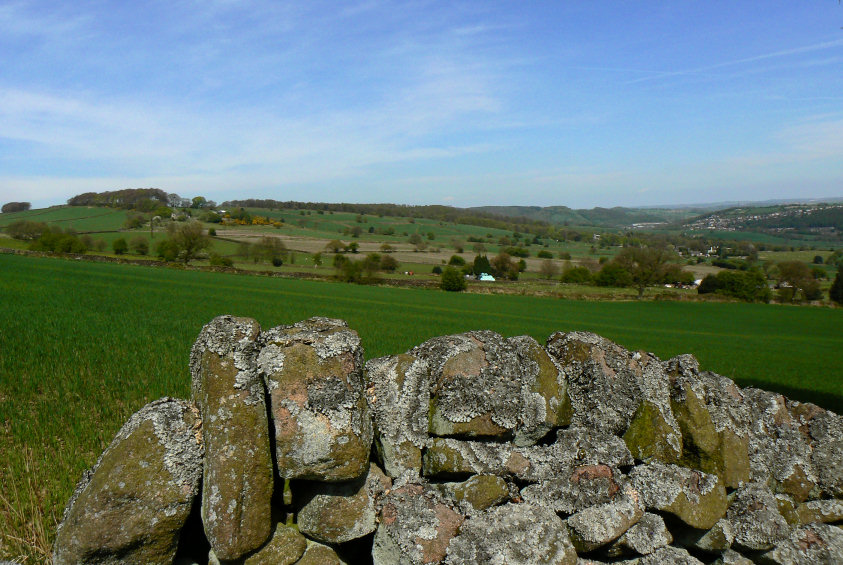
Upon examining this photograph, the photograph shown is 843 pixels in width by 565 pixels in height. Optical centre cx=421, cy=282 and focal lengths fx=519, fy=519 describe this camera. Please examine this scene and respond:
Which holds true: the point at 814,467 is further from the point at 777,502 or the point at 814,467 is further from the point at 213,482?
the point at 213,482

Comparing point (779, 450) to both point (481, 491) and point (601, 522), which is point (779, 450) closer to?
point (601, 522)

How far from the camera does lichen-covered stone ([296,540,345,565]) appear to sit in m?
2.82

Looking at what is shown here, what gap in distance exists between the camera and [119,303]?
776 inches

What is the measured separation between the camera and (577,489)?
316cm

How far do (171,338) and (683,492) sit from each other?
12.2m

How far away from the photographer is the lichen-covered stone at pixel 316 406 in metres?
2.64

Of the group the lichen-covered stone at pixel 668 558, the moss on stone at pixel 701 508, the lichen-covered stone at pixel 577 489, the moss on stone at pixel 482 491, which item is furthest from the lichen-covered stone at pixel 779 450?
the moss on stone at pixel 482 491

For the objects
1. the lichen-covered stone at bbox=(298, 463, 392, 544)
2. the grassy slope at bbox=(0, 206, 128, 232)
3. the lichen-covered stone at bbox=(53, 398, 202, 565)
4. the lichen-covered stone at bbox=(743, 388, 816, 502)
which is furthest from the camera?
the grassy slope at bbox=(0, 206, 128, 232)

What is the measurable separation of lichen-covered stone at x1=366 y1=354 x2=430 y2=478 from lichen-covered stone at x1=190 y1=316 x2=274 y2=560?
0.70m

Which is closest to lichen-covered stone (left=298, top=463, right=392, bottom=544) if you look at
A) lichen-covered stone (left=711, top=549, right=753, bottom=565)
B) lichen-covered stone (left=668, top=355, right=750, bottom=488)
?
lichen-covered stone (left=668, top=355, right=750, bottom=488)

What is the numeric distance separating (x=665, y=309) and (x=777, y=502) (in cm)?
4045

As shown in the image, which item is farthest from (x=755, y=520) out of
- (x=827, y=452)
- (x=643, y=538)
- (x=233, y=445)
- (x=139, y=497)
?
(x=139, y=497)

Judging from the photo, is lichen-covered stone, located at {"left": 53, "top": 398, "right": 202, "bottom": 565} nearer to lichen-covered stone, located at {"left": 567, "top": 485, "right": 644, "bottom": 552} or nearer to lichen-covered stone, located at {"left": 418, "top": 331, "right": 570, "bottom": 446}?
lichen-covered stone, located at {"left": 418, "top": 331, "right": 570, "bottom": 446}

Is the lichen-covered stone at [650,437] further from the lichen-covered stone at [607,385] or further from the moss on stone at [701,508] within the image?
the moss on stone at [701,508]
